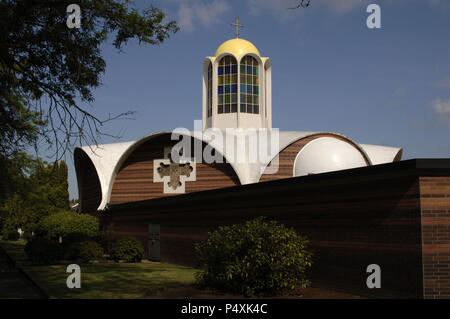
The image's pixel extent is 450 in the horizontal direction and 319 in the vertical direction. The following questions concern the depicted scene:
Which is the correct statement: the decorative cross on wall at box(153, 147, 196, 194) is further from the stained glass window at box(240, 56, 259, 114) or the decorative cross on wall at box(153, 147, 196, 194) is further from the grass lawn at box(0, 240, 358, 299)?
the stained glass window at box(240, 56, 259, 114)

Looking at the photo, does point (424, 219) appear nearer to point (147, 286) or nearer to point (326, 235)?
point (326, 235)

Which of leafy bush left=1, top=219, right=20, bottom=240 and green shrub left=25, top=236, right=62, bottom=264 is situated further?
leafy bush left=1, top=219, right=20, bottom=240

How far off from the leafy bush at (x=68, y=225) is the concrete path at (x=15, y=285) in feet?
30.6

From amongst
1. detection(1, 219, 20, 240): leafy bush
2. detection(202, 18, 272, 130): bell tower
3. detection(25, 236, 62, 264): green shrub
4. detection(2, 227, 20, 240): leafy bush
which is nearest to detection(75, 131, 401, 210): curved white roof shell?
detection(25, 236, 62, 264): green shrub

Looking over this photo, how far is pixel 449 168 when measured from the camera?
37.4 ft

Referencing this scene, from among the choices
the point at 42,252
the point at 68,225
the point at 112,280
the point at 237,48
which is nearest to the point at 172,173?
the point at 68,225

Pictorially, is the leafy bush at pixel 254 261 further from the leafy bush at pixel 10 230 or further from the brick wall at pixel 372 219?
the leafy bush at pixel 10 230

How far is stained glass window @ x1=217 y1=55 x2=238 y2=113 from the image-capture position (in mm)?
42031

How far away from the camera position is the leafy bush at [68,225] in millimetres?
33625

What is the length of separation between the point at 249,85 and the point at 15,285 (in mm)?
28507

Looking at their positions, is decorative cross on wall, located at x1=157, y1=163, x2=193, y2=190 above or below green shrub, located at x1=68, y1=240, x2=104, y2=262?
above

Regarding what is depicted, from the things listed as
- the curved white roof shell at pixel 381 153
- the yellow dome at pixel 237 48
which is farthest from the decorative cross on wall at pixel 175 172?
the yellow dome at pixel 237 48
